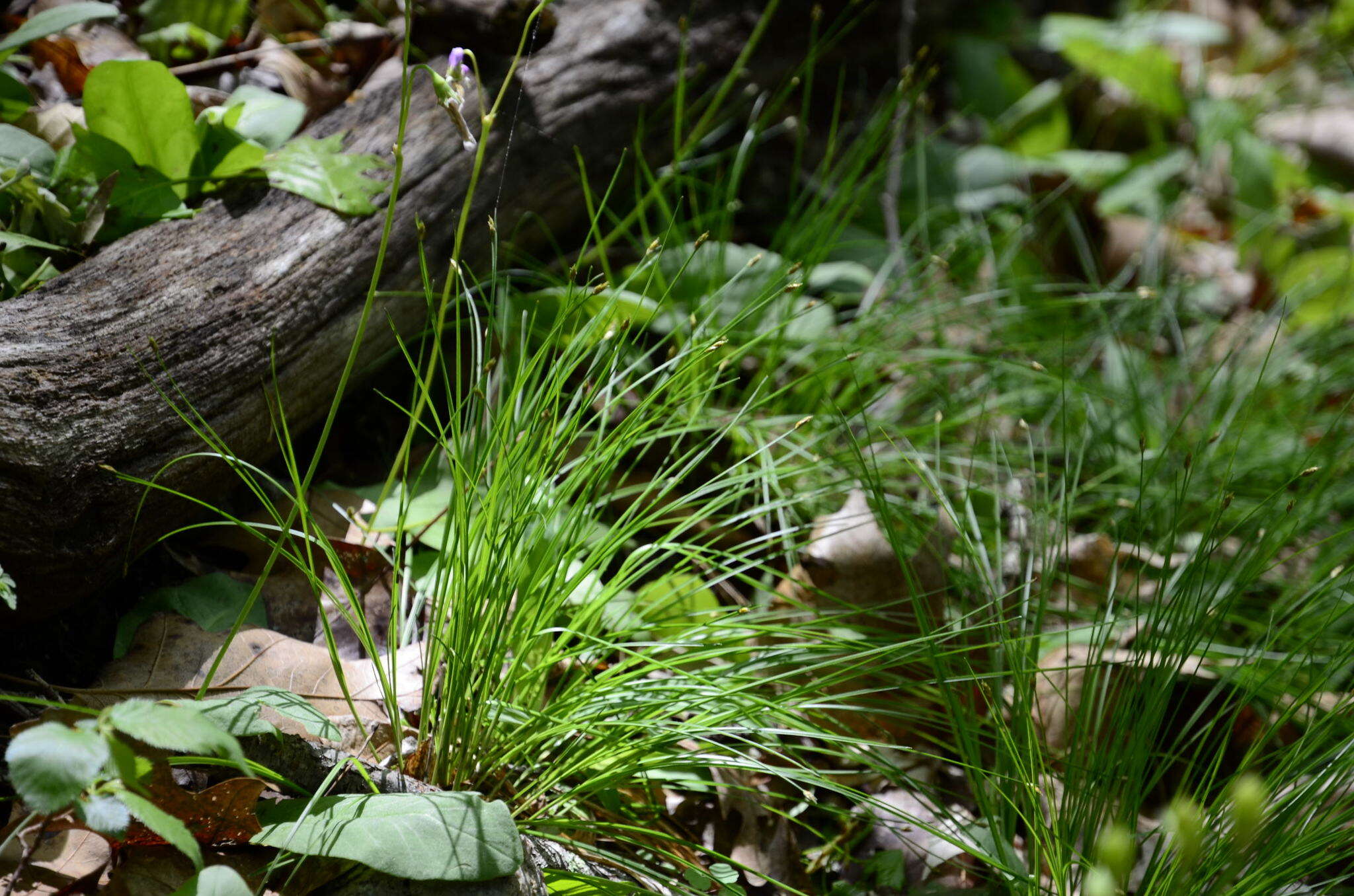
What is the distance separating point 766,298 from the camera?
1361mm

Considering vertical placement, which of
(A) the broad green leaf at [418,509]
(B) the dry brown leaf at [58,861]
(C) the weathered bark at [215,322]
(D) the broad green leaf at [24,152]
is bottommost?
(B) the dry brown leaf at [58,861]

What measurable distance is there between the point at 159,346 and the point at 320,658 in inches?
20.5

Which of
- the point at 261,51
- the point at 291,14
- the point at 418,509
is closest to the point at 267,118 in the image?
the point at 261,51

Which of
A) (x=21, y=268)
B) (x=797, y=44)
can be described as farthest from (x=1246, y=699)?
(x=797, y=44)

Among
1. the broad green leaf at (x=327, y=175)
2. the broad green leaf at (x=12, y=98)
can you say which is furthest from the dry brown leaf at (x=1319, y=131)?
the broad green leaf at (x=12, y=98)

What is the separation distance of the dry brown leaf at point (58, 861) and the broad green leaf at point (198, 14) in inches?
70.7

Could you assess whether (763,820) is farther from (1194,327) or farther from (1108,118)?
(1108,118)

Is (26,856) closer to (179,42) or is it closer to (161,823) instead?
(161,823)

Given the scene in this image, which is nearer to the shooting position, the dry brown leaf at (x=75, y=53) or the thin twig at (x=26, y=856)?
the thin twig at (x=26, y=856)

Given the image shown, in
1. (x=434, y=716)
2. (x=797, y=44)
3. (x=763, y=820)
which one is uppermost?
(x=797, y=44)

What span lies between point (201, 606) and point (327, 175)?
2.58 feet

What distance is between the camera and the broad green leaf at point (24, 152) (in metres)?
1.52

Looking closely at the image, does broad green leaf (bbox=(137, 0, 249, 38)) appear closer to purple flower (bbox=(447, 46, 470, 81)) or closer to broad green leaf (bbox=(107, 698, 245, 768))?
purple flower (bbox=(447, 46, 470, 81))

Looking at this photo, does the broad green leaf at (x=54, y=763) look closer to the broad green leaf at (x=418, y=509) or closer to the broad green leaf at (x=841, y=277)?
the broad green leaf at (x=418, y=509)
